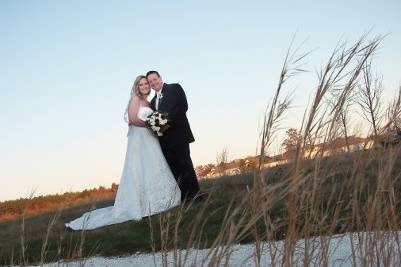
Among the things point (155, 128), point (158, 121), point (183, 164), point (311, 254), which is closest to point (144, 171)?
point (183, 164)

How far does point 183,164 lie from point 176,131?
608 millimetres

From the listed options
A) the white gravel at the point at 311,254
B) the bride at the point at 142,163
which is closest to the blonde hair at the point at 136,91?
the bride at the point at 142,163

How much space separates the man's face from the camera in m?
9.63

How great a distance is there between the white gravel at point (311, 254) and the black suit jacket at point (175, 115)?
2.99m

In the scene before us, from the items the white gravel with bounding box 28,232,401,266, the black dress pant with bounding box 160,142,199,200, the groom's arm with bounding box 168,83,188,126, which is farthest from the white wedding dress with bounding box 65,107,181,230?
the white gravel with bounding box 28,232,401,266

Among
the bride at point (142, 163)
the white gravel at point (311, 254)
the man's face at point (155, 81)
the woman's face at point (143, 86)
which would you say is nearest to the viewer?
the white gravel at point (311, 254)

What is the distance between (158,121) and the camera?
9.67 metres

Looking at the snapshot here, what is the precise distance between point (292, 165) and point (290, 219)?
212mm

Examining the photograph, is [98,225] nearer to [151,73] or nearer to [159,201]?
[159,201]

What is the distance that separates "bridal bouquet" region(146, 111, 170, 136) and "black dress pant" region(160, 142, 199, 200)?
46 centimetres

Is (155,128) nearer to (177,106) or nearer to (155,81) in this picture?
(177,106)

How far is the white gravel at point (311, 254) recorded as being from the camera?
210 cm

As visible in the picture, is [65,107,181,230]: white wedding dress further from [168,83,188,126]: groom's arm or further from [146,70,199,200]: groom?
[168,83,188,126]: groom's arm

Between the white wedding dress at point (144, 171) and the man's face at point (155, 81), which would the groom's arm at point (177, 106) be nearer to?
the man's face at point (155, 81)
